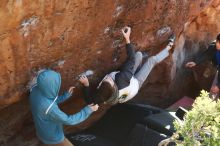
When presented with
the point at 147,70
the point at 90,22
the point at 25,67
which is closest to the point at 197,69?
the point at 147,70

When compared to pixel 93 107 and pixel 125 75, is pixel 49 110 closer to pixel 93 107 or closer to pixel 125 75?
pixel 93 107

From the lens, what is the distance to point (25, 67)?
5.80m

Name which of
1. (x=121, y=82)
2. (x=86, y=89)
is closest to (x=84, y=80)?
(x=86, y=89)

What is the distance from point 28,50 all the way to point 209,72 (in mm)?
4570

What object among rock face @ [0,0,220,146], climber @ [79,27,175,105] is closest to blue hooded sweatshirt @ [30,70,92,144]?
rock face @ [0,0,220,146]

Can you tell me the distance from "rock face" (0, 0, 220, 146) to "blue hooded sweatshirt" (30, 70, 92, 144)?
340mm

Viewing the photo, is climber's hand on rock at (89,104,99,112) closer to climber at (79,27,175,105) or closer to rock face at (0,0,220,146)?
climber at (79,27,175,105)

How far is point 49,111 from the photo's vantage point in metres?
5.68

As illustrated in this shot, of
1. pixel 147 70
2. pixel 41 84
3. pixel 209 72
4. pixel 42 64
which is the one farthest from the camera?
pixel 209 72

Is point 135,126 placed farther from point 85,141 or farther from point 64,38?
point 64,38

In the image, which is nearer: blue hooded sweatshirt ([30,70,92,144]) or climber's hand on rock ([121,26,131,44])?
blue hooded sweatshirt ([30,70,92,144])

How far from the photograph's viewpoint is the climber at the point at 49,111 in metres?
5.57

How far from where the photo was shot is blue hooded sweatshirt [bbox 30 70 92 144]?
18.3 ft

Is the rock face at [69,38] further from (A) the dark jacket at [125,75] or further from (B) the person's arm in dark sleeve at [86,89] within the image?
(A) the dark jacket at [125,75]
